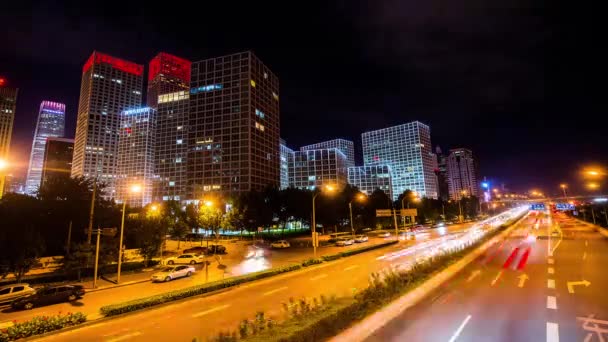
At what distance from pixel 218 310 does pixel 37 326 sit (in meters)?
9.74

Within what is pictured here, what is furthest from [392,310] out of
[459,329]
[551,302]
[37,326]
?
[37,326]

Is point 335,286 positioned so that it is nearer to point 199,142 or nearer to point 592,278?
point 592,278

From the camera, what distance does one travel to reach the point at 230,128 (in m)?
144

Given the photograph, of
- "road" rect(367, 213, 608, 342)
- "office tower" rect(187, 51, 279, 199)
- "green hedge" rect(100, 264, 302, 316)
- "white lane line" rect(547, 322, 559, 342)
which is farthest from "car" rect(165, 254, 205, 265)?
"office tower" rect(187, 51, 279, 199)

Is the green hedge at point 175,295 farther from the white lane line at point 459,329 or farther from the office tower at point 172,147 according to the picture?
the office tower at point 172,147

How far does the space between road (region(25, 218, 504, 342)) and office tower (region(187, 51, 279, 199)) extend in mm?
110142

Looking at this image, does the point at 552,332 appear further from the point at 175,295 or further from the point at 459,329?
the point at 175,295

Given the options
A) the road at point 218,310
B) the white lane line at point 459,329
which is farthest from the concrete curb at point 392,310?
the white lane line at point 459,329

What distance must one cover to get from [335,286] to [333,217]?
64274mm

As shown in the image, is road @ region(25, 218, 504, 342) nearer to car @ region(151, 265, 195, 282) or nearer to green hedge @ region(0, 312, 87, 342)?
green hedge @ region(0, 312, 87, 342)

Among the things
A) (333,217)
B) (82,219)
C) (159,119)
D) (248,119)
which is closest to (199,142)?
(248,119)

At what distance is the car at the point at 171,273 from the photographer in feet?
105

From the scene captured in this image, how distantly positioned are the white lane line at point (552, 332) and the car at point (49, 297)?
32625mm

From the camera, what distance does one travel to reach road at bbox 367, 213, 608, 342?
46.1ft
